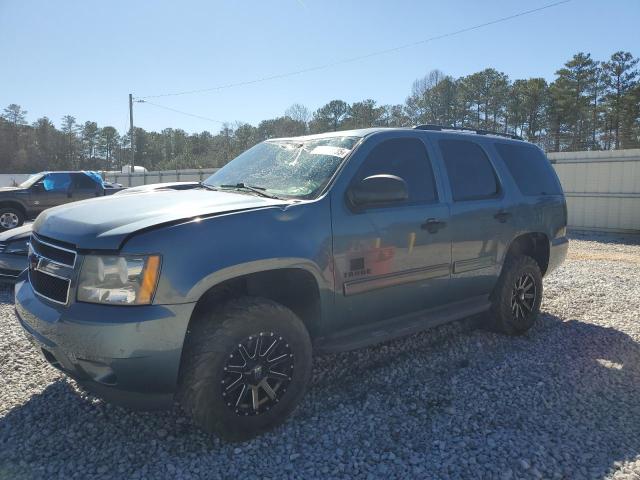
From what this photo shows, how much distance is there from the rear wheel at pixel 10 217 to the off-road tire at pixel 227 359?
482 inches

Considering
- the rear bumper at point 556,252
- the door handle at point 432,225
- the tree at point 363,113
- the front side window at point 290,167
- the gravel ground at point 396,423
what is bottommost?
the gravel ground at point 396,423

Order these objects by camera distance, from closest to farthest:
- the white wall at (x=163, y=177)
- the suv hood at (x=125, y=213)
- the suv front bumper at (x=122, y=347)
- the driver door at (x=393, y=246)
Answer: the suv front bumper at (x=122, y=347), the suv hood at (x=125, y=213), the driver door at (x=393, y=246), the white wall at (x=163, y=177)

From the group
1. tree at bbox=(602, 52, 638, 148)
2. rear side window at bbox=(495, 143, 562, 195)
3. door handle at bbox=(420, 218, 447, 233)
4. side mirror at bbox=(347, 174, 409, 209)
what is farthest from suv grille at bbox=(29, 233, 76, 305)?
tree at bbox=(602, 52, 638, 148)

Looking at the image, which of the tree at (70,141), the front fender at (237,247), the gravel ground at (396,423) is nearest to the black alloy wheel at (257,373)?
the gravel ground at (396,423)

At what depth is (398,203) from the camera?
137 inches

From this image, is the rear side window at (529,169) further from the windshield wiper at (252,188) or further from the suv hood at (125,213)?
the suv hood at (125,213)

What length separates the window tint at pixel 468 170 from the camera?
4016mm

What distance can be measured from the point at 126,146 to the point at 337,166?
3764 inches

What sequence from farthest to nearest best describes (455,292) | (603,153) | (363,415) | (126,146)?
1. (126,146)
2. (603,153)
3. (455,292)
4. (363,415)

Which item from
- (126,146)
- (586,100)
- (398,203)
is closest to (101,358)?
(398,203)

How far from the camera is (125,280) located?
240cm

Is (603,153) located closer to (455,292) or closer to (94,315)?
(455,292)

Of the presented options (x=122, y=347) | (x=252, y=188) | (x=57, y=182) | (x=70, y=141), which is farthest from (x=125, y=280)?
(x=70, y=141)

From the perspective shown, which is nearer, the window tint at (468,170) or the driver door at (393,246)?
the driver door at (393,246)
